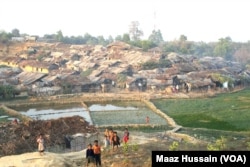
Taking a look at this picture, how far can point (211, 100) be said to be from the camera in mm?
33625

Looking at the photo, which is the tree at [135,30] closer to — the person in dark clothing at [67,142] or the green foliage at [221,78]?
the green foliage at [221,78]

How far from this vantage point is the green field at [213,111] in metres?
25.1

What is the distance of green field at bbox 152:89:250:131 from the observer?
2509 cm

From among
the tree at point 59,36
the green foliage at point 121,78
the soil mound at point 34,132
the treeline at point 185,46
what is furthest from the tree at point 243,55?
the soil mound at point 34,132

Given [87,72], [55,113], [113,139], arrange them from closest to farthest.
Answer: [113,139]
[55,113]
[87,72]

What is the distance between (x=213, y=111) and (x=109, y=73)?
18.1m

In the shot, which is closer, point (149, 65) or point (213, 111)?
point (213, 111)

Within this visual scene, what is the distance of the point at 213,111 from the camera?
29188mm

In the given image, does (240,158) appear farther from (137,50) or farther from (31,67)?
(137,50)

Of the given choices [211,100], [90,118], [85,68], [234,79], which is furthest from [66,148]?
[85,68]

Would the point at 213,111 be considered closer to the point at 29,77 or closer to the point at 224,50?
the point at 29,77

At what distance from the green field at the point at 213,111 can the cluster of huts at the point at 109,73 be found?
521 centimetres

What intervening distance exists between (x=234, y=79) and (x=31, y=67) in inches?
1069

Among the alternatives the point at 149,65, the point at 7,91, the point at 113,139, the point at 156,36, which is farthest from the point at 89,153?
the point at 156,36
